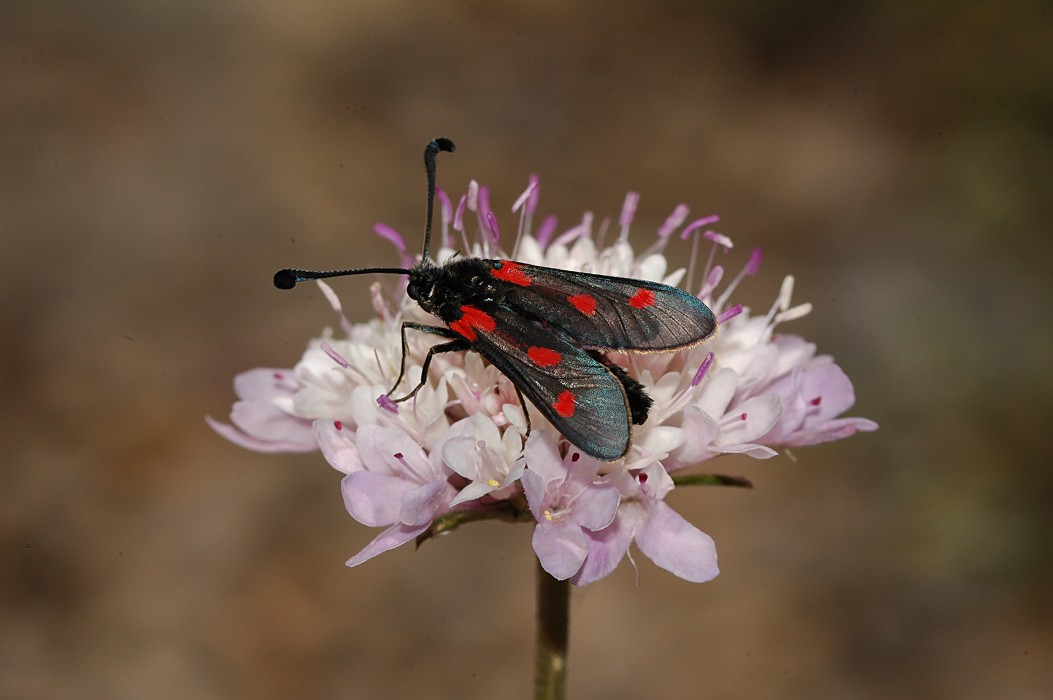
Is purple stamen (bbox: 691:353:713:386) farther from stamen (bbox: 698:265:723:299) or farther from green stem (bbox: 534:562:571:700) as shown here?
green stem (bbox: 534:562:571:700)

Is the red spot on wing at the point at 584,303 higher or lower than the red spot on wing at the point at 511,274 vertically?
lower

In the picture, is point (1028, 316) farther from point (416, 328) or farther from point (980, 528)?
point (416, 328)

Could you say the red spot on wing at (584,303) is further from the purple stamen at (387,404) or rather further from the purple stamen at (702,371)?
the purple stamen at (387,404)

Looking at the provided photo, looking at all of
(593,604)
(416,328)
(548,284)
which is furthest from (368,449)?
(593,604)

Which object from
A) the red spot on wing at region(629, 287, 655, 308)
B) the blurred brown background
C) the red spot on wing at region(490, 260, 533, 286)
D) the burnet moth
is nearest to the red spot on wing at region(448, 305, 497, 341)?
the burnet moth

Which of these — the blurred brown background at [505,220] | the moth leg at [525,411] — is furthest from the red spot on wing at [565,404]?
the blurred brown background at [505,220]

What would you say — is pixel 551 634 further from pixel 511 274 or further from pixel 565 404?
pixel 511 274
